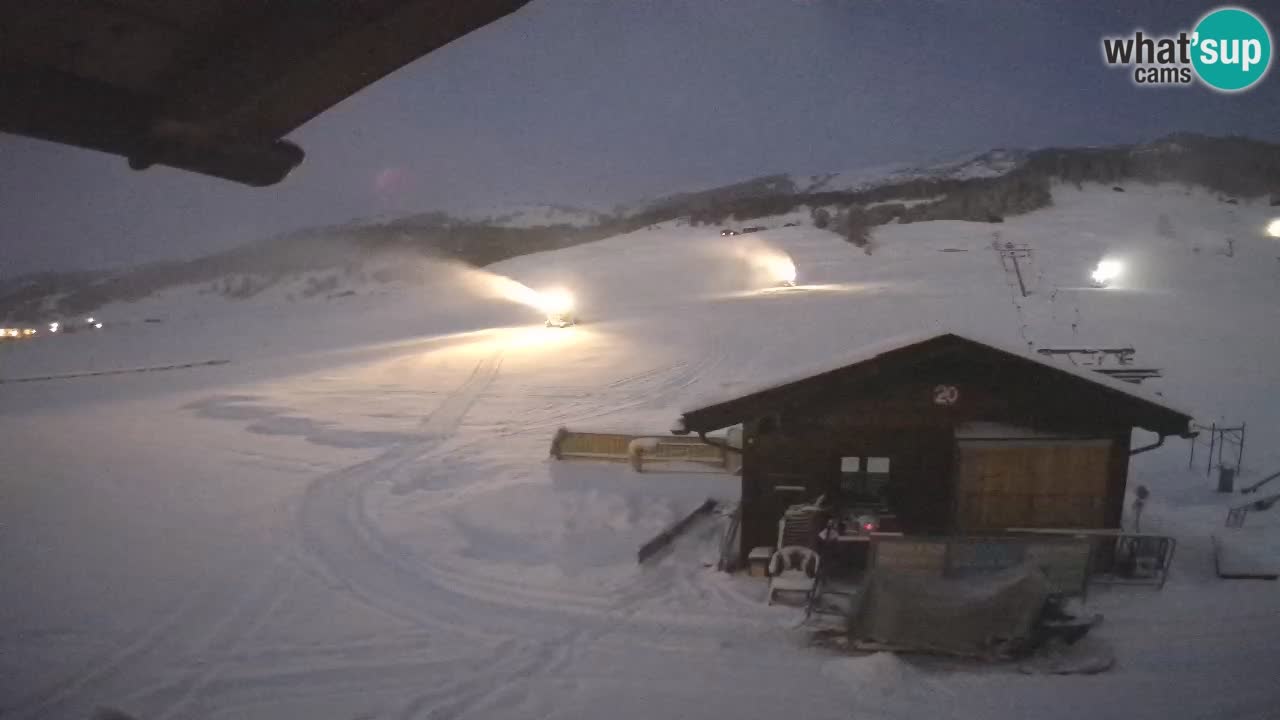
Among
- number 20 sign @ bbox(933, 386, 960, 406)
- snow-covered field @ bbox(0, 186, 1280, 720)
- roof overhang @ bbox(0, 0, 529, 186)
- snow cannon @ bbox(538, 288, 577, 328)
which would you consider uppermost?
snow cannon @ bbox(538, 288, 577, 328)

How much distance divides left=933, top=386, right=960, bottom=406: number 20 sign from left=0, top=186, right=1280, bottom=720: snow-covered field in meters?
1.98

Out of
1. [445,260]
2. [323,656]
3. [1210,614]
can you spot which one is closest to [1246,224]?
[1210,614]

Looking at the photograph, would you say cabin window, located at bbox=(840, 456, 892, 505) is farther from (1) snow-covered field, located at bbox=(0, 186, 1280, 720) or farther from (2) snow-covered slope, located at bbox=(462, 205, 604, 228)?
(2) snow-covered slope, located at bbox=(462, 205, 604, 228)

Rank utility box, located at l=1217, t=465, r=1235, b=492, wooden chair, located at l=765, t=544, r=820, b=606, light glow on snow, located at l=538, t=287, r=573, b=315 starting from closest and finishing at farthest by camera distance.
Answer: wooden chair, located at l=765, t=544, r=820, b=606, utility box, located at l=1217, t=465, r=1235, b=492, light glow on snow, located at l=538, t=287, r=573, b=315

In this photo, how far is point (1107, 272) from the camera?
134ft

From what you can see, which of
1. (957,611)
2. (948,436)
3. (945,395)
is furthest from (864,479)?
(957,611)

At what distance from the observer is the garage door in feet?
36.4

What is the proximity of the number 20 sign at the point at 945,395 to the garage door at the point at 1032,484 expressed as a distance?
0.68 meters

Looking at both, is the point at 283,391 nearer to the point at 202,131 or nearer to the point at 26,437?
the point at 26,437

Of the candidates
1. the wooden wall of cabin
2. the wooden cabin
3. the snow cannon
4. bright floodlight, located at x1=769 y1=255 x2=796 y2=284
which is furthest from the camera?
bright floodlight, located at x1=769 y1=255 x2=796 y2=284

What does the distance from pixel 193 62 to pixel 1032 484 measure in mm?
12097

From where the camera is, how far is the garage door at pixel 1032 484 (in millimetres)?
11086

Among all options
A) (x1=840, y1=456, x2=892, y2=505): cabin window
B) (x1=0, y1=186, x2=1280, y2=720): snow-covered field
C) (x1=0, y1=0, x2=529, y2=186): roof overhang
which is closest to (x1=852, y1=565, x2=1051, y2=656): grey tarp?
(x1=0, y1=186, x2=1280, y2=720): snow-covered field

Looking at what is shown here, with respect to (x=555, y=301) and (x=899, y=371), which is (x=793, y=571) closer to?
(x=899, y=371)
